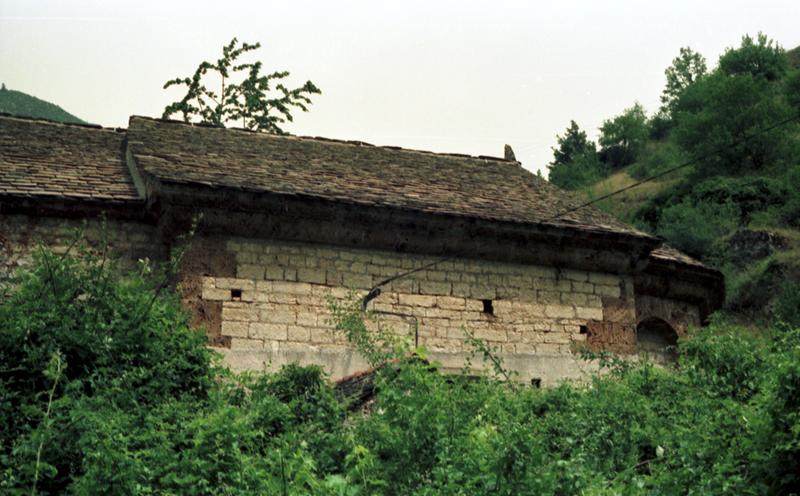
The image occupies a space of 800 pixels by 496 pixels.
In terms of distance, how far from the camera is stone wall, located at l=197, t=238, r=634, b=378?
13805 millimetres

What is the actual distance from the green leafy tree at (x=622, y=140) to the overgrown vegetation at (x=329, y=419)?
5786 centimetres

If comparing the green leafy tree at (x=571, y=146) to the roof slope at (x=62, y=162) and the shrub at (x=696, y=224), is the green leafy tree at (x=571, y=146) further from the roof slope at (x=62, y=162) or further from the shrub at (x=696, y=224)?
the roof slope at (x=62, y=162)

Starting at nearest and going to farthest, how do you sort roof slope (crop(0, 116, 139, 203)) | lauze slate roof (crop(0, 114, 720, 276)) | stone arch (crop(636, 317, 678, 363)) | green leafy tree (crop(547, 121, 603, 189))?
roof slope (crop(0, 116, 139, 203)) < lauze slate roof (crop(0, 114, 720, 276)) < stone arch (crop(636, 317, 678, 363)) < green leafy tree (crop(547, 121, 603, 189))

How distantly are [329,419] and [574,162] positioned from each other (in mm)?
55982

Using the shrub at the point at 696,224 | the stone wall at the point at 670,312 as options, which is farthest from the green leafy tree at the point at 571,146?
the stone wall at the point at 670,312

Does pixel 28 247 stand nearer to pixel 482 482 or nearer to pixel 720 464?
pixel 482 482

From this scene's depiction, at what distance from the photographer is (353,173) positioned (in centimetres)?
1577

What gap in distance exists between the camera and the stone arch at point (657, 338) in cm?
1650

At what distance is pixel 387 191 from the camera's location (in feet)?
49.8

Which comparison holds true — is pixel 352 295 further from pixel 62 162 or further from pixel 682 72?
pixel 682 72

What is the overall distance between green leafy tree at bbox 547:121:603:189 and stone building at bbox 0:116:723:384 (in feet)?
146

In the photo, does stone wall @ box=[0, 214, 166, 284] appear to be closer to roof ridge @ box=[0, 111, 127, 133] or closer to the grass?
roof ridge @ box=[0, 111, 127, 133]

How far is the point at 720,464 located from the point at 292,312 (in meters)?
7.10

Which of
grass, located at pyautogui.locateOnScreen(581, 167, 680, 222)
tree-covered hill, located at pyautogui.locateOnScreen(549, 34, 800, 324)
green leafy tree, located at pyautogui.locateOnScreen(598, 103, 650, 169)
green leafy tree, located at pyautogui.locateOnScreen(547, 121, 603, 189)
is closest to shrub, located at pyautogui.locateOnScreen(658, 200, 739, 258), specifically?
tree-covered hill, located at pyautogui.locateOnScreen(549, 34, 800, 324)
